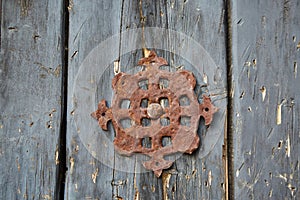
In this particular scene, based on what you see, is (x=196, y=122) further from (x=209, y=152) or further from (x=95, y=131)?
(x=95, y=131)

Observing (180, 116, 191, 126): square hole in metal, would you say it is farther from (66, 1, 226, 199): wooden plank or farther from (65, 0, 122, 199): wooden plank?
(65, 0, 122, 199): wooden plank

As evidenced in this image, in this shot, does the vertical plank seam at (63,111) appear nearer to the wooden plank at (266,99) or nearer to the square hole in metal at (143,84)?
the square hole in metal at (143,84)

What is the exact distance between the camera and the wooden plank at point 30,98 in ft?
3.53

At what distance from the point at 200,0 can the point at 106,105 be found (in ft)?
1.10

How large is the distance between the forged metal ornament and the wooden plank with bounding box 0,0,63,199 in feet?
0.46

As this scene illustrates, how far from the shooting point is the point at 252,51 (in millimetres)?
1055

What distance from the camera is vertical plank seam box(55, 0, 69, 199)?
107 centimetres

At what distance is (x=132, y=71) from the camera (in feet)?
3.50

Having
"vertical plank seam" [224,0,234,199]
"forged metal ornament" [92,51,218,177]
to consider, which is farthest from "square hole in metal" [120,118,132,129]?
"vertical plank seam" [224,0,234,199]

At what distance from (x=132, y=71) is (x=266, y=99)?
32 centimetres

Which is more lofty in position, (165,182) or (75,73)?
(75,73)

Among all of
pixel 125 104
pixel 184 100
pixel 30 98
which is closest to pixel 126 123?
pixel 125 104

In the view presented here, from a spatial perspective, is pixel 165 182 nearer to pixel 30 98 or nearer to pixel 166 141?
pixel 166 141

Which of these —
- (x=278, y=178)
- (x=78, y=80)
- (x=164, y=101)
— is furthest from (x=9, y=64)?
(x=278, y=178)
